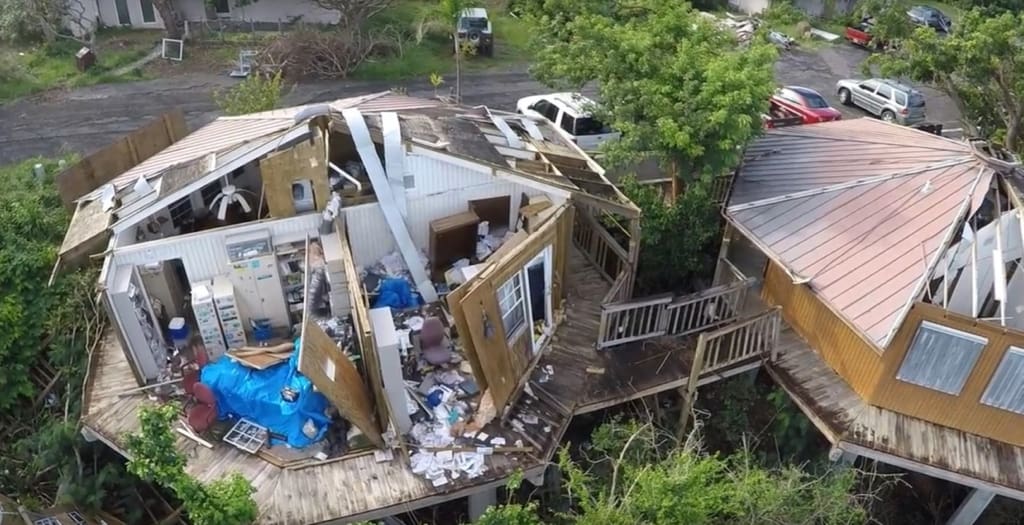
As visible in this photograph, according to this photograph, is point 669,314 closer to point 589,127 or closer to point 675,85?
point 675,85

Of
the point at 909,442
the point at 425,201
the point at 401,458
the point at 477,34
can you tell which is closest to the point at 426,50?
the point at 477,34

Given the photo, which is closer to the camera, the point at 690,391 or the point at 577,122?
the point at 690,391

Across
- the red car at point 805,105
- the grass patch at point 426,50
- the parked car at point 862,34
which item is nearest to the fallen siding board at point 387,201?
the red car at point 805,105

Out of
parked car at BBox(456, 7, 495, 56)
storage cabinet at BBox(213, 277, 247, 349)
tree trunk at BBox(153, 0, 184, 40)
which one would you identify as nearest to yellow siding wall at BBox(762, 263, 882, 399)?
storage cabinet at BBox(213, 277, 247, 349)

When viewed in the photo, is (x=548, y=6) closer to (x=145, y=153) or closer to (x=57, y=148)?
(x=145, y=153)

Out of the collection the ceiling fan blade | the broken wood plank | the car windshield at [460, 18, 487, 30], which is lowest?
the broken wood plank

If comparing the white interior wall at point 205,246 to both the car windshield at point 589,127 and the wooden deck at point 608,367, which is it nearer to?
the wooden deck at point 608,367

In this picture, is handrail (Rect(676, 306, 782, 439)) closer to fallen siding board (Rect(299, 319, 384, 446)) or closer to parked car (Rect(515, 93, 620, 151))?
fallen siding board (Rect(299, 319, 384, 446))

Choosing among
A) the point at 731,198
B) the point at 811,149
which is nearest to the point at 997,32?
the point at 811,149
